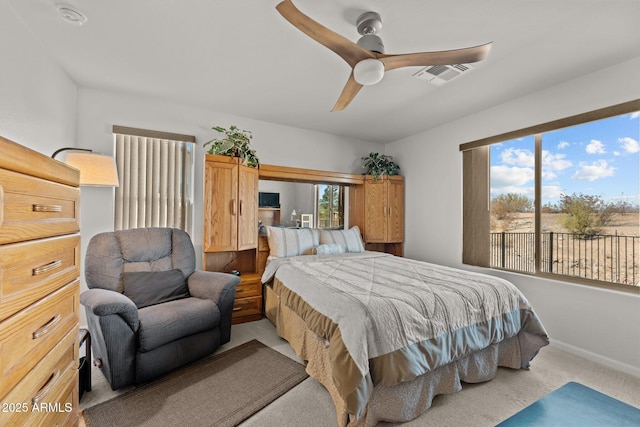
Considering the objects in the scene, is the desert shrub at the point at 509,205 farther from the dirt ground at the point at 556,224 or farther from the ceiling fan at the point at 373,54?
the ceiling fan at the point at 373,54

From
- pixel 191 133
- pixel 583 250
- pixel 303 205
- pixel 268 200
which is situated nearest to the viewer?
pixel 583 250

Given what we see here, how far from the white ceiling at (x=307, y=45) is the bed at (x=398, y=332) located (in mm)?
1874

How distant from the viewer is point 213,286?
2.57m

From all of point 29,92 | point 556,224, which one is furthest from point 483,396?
point 29,92

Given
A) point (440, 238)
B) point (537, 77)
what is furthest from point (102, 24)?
point (440, 238)

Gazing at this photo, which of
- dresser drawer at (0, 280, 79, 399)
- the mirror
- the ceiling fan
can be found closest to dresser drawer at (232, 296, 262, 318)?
the mirror

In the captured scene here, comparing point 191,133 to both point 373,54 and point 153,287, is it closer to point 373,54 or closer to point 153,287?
point 153,287

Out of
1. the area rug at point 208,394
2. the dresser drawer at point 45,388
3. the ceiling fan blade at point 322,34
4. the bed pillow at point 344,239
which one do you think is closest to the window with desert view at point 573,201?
the bed pillow at point 344,239

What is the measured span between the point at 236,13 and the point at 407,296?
2.24 meters

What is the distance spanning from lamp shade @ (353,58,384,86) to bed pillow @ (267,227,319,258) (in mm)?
2216

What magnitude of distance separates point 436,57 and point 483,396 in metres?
2.36

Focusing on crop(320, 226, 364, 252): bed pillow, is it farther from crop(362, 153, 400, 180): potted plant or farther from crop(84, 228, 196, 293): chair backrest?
crop(84, 228, 196, 293): chair backrest

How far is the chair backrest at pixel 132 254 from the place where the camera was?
7.65 ft

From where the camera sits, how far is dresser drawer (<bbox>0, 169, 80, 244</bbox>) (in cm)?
80
